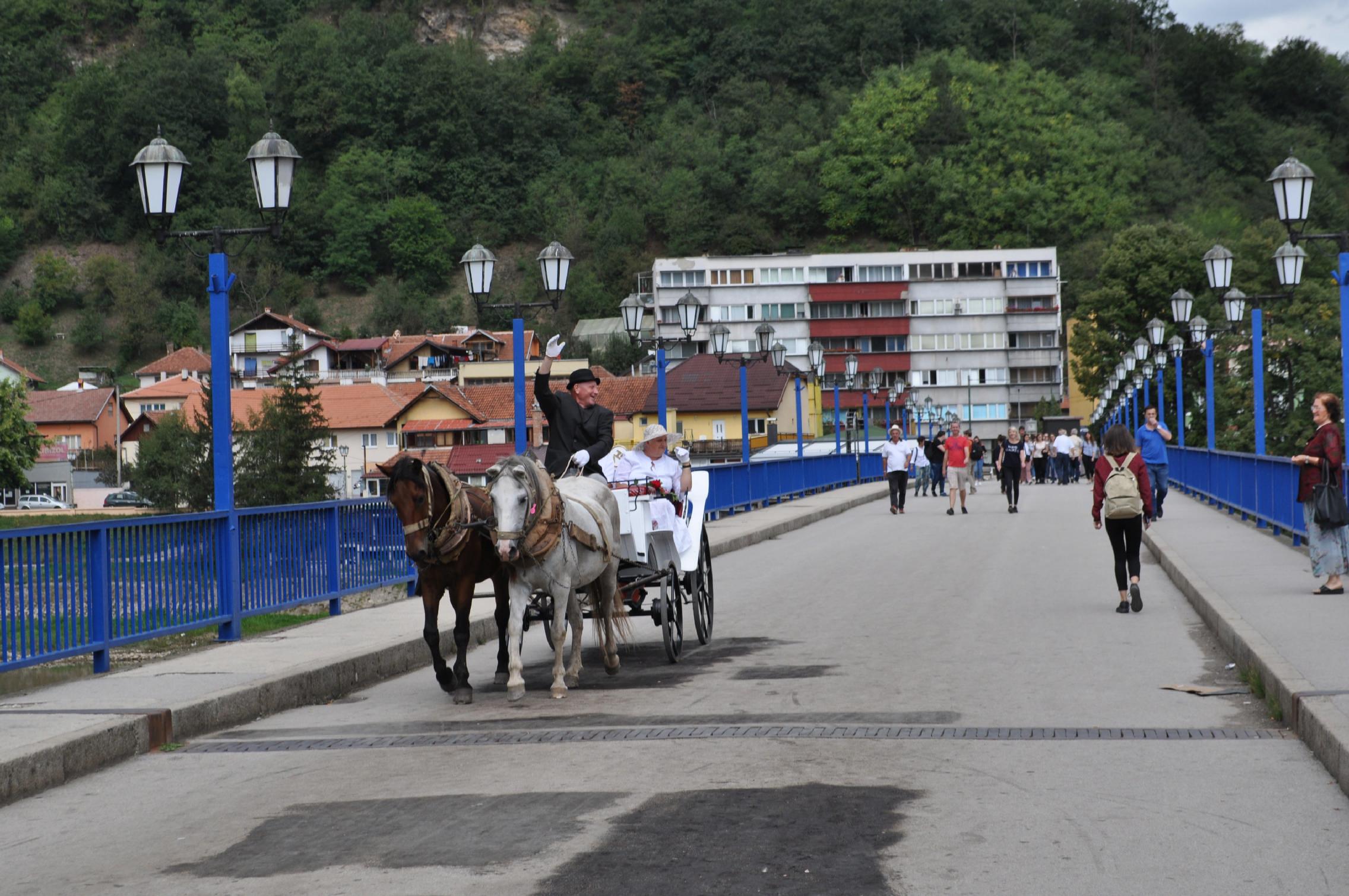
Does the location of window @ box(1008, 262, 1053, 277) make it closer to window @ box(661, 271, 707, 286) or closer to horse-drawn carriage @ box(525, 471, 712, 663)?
window @ box(661, 271, 707, 286)

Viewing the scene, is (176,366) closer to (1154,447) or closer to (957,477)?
(957,477)

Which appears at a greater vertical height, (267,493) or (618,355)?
(618,355)

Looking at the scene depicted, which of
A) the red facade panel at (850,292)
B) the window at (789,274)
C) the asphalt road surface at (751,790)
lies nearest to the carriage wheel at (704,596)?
the asphalt road surface at (751,790)

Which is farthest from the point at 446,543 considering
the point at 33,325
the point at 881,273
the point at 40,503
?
the point at 33,325

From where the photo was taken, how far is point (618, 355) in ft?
447

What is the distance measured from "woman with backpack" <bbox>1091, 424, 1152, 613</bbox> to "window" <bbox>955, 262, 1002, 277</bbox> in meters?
124

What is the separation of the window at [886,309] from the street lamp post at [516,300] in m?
116

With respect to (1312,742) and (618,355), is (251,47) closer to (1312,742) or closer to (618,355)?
(618,355)

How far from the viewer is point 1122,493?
14.8 metres

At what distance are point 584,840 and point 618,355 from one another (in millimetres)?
130349

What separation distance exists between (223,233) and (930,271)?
12669 cm

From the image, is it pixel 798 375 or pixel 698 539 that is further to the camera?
pixel 798 375

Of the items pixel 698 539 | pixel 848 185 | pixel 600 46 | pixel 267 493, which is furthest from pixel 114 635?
pixel 600 46

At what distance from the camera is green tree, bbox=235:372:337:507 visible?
84.4m
